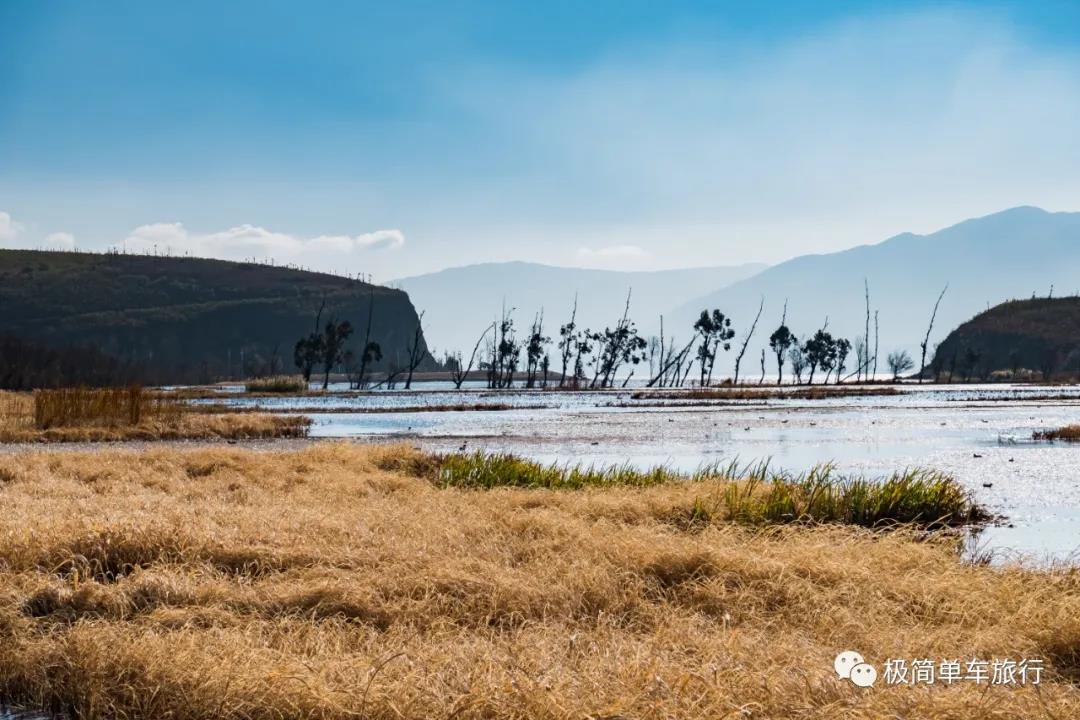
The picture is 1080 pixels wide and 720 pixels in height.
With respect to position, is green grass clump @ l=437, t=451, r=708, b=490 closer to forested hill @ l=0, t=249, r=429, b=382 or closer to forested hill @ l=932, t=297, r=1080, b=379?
forested hill @ l=932, t=297, r=1080, b=379

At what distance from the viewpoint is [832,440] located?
28.7 m

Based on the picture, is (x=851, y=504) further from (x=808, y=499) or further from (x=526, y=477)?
(x=526, y=477)

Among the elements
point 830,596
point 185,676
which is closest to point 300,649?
point 185,676

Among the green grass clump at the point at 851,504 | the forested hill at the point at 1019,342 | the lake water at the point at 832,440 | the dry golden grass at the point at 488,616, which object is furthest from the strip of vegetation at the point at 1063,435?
the forested hill at the point at 1019,342

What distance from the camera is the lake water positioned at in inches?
592

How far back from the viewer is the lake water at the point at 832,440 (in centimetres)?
1505

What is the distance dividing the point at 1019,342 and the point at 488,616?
16467 centimetres

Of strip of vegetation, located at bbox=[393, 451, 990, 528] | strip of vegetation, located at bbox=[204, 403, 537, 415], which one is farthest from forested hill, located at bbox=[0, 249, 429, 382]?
strip of vegetation, located at bbox=[393, 451, 990, 528]

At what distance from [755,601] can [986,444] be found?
2170cm

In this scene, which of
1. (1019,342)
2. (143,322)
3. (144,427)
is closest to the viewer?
(144,427)

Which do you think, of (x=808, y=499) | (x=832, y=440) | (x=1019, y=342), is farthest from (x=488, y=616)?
(x=1019, y=342)

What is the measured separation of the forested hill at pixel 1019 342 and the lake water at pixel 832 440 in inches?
3846

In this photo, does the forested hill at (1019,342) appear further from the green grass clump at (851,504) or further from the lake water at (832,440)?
the green grass clump at (851,504)

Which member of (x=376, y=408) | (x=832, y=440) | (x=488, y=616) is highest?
(x=832, y=440)
